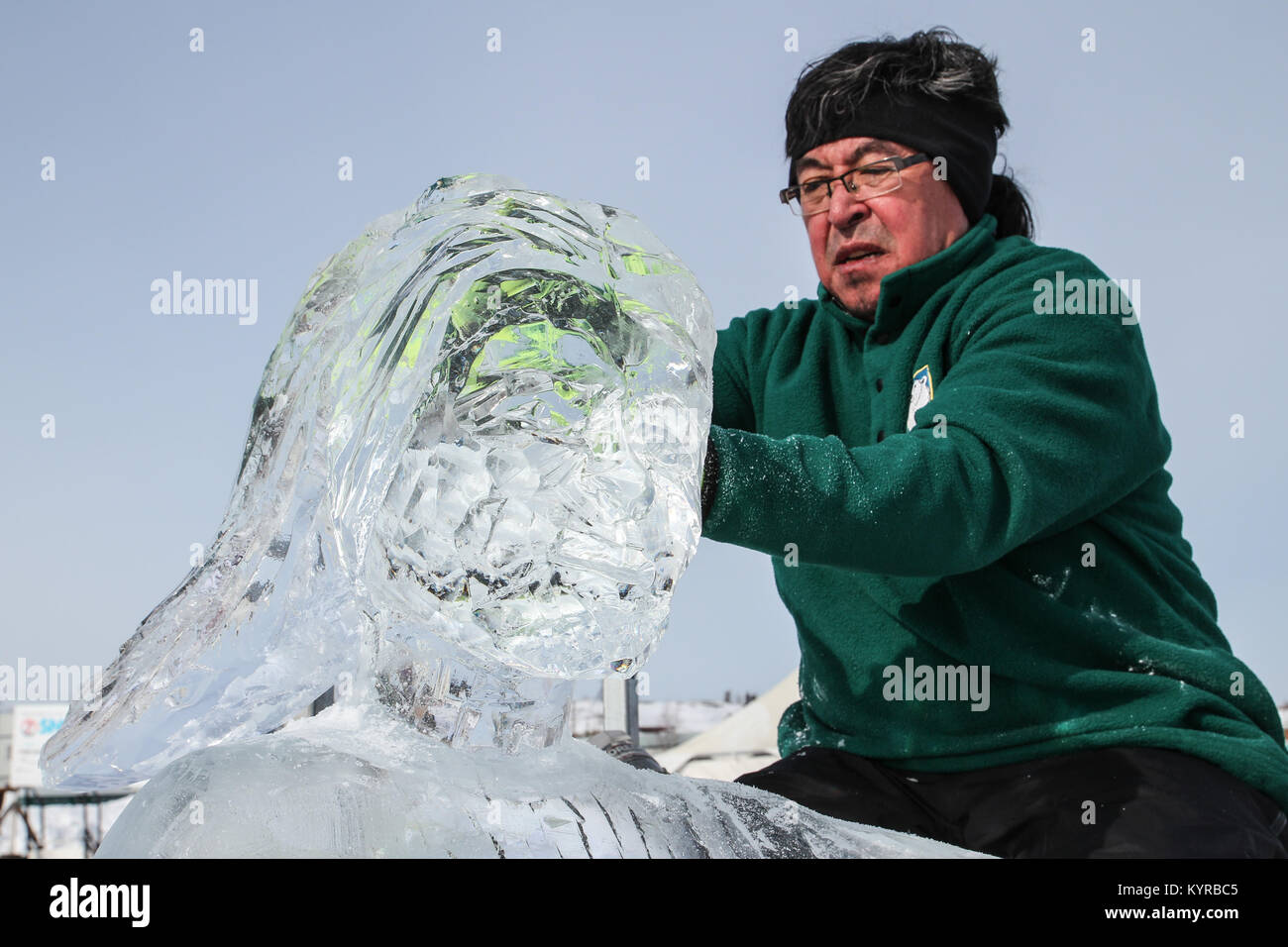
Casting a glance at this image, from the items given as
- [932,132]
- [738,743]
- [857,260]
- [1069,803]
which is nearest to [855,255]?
[857,260]

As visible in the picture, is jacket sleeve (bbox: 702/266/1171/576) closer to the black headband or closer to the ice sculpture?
the ice sculpture

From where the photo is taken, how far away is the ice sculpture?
863 mm

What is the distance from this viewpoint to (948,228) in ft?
6.49

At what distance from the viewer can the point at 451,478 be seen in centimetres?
87

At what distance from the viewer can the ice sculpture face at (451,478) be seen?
88cm

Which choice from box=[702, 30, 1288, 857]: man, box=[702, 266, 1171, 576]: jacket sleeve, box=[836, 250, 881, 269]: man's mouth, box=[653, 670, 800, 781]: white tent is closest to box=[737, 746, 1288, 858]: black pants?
box=[702, 30, 1288, 857]: man

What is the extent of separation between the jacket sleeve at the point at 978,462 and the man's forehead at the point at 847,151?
1.15 ft

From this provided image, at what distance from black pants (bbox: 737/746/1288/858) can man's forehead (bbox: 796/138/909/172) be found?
41.6 inches

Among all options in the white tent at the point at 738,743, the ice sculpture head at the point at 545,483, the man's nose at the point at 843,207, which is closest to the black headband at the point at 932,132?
the man's nose at the point at 843,207

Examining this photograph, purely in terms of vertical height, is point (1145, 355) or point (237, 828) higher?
point (1145, 355)

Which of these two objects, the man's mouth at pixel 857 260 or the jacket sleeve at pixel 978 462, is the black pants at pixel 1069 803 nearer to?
the jacket sleeve at pixel 978 462
